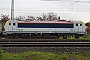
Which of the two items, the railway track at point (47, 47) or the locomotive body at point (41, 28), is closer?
the railway track at point (47, 47)

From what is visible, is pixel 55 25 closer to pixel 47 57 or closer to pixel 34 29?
pixel 34 29

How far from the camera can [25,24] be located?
112 feet

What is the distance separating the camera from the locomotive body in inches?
1334

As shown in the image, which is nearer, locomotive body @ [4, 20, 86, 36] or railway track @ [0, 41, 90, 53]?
railway track @ [0, 41, 90, 53]

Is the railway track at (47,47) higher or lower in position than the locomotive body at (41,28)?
lower

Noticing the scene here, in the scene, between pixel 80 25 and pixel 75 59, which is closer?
pixel 75 59

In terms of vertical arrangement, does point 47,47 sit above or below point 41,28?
below

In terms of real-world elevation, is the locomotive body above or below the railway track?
above

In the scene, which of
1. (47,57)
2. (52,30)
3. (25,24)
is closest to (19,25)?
(25,24)

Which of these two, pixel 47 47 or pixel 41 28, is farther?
pixel 41 28

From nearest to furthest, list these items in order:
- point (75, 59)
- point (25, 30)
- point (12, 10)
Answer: point (75, 59), point (25, 30), point (12, 10)

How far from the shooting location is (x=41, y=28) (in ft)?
112

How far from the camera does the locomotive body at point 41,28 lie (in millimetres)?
33875

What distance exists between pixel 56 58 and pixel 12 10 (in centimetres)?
3248
